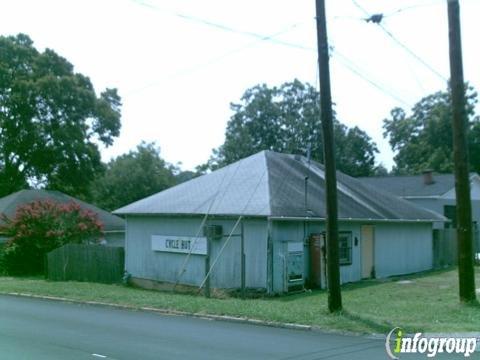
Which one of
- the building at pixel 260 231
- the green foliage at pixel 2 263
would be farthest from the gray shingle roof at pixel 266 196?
the green foliage at pixel 2 263

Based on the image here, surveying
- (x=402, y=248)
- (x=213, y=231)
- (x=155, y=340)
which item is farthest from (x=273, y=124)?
Answer: (x=155, y=340)

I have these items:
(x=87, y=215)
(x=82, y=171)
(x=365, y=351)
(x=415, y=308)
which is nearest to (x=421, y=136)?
(x=82, y=171)

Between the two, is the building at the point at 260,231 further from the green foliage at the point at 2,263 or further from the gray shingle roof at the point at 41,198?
the gray shingle roof at the point at 41,198

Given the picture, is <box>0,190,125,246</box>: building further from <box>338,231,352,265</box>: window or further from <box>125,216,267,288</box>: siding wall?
<box>338,231,352,265</box>: window

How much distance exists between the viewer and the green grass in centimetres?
1326

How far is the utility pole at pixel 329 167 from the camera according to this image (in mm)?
14617

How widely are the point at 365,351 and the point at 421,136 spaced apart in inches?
2491

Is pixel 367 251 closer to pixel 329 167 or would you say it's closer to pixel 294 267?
pixel 294 267

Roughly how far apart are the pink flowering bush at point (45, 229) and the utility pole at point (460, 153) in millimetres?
17655

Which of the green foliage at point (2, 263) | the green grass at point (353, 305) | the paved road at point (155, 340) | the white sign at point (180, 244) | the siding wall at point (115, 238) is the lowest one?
the paved road at point (155, 340)

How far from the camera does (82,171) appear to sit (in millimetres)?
46500

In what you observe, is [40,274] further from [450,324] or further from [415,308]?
[450,324]

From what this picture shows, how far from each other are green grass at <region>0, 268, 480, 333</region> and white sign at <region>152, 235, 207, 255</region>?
2589 millimetres

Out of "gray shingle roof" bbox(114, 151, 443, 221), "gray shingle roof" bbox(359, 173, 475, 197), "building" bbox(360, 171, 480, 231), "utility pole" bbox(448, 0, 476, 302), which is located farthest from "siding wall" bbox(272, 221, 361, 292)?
"gray shingle roof" bbox(359, 173, 475, 197)
